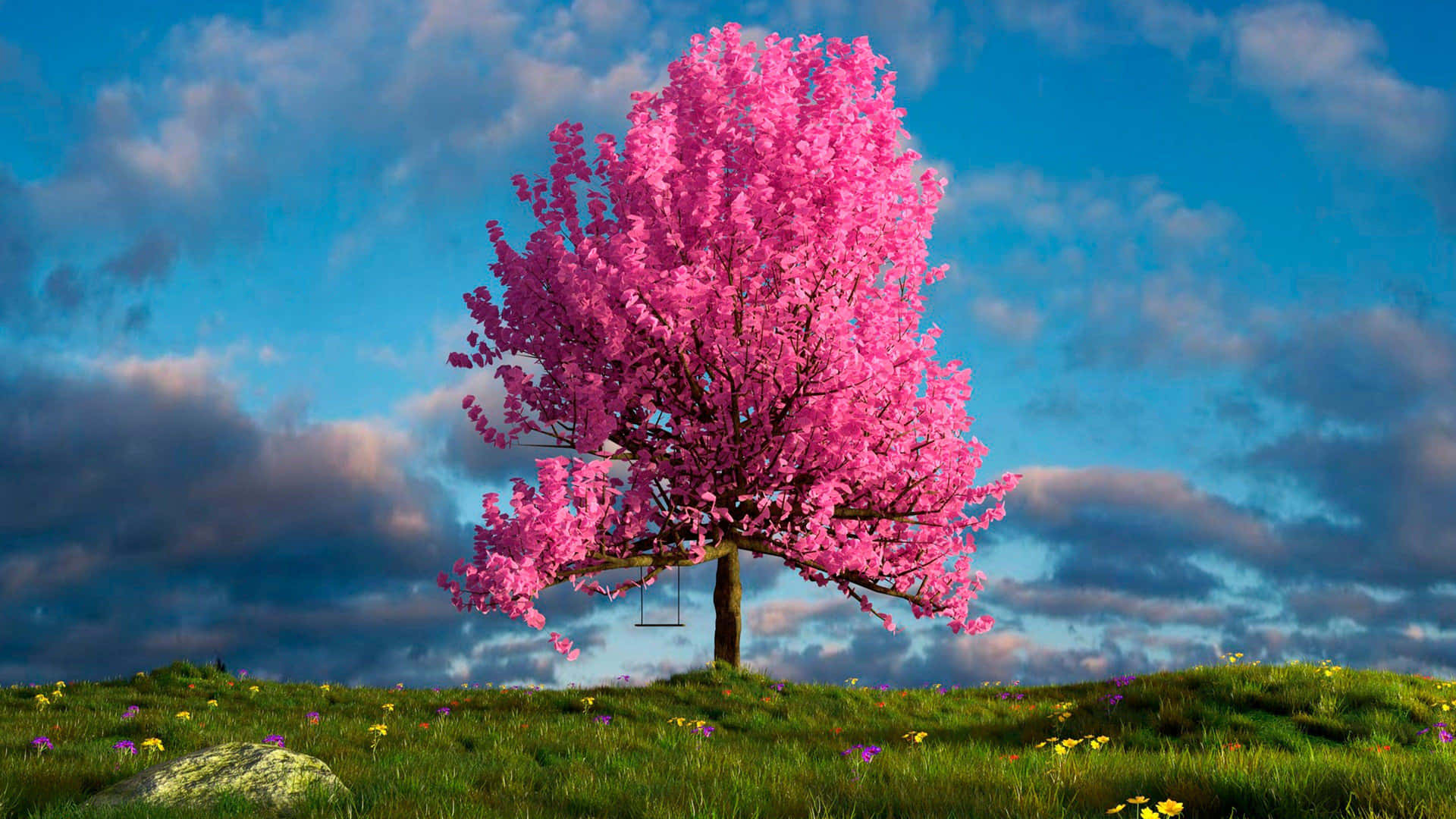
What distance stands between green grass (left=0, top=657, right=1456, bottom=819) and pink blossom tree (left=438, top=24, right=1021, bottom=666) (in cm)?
226

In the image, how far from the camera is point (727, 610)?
18.9 m

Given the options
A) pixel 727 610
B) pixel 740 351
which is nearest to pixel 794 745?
pixel 740 351

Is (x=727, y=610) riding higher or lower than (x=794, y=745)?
higher

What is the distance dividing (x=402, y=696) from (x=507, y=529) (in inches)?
218

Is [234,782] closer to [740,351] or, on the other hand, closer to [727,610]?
[740,351]

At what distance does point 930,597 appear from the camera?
18203mm

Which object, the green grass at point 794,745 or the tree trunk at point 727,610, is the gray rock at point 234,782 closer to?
the green grass at point 794,745

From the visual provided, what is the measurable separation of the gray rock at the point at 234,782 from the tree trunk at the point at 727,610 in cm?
1071

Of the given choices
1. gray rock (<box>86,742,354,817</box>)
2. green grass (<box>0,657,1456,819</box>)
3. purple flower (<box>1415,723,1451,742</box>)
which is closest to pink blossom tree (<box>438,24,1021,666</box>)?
green grass (<box>0,657,1456,819</box>)

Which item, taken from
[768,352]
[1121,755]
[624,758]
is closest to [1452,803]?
[1121,755]

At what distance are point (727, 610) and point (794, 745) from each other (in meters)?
7.52

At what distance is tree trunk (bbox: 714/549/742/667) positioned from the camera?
18.7 m

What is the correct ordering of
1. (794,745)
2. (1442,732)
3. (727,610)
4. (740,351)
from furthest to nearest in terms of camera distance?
1. (727,610)
2. (740,351)
3. (1442,732)
4. (794,745)

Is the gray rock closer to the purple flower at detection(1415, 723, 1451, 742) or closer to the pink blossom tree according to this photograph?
the pink blossom tree
